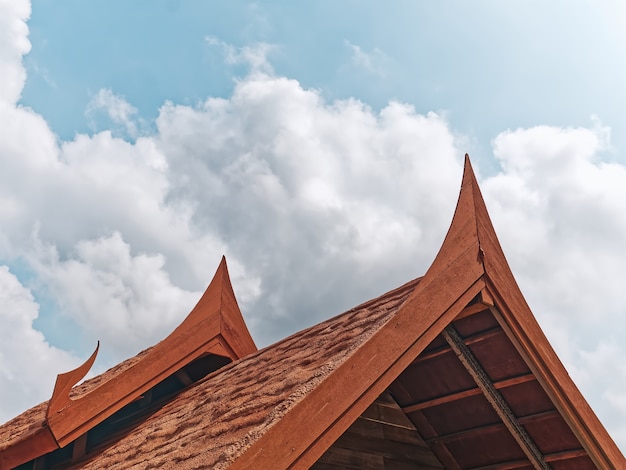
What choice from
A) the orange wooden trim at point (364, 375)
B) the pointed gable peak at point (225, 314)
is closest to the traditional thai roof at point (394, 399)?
the orange wooden trim at point (364, 375)

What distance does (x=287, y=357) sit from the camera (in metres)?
4.78

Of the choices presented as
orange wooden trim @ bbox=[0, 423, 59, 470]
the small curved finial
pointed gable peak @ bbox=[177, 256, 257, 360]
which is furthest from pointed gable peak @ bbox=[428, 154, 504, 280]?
orange wooden trim @ bbox=[0, 423, 59, 470]

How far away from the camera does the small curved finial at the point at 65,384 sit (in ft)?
15.5

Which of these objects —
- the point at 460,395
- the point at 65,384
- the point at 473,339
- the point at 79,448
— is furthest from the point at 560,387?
the point at 79,448

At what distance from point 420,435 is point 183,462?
8.22 feet

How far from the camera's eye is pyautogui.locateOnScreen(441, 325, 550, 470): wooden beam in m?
4.75

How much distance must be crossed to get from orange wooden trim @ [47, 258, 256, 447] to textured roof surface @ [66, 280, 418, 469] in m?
0.29

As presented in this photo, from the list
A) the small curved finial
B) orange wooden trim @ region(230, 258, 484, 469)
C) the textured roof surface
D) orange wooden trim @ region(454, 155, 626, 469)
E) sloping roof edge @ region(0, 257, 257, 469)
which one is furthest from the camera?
sloping roof edge @ region(0, 257, 257, 469)

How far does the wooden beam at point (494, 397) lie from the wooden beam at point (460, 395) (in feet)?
0.27

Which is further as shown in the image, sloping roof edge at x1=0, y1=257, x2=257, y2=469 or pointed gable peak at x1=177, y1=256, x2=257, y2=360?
pointed gable peak at x1=177, y1=256, x2=257, y2=360

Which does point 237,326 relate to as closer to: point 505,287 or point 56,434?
point 56,434

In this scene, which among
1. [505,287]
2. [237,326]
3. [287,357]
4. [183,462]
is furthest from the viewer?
[237,326]

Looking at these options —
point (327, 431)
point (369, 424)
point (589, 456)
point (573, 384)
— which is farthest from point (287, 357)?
point (589, 456)

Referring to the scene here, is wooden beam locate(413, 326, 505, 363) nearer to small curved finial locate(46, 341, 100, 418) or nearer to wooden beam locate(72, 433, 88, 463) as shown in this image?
small curved finial locate(46, 341, 100, 418)
